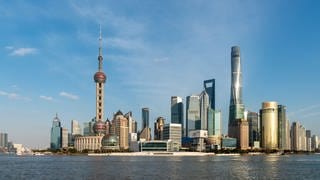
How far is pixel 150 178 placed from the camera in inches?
4328

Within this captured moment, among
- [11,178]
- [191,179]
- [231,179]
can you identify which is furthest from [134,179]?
[11,178]

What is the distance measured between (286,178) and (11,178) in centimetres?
6471

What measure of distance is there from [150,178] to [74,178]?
685 inches

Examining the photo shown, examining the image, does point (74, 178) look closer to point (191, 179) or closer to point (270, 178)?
point (191, 179)

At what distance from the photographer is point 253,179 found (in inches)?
4321

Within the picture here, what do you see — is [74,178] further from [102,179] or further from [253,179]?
[253,179]

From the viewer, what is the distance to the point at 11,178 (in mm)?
113562

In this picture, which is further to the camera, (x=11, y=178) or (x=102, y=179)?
(x=11, y=178)

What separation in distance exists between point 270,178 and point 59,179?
160 feet

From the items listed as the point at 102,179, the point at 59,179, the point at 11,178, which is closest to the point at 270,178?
the point at 102,179

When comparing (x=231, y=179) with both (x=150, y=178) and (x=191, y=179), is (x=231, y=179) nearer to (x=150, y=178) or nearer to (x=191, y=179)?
(x=191, y=179)

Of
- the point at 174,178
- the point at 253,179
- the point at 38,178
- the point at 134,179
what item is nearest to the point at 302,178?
the point at 253,179

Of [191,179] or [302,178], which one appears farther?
[302,178]

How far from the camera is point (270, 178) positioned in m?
114
